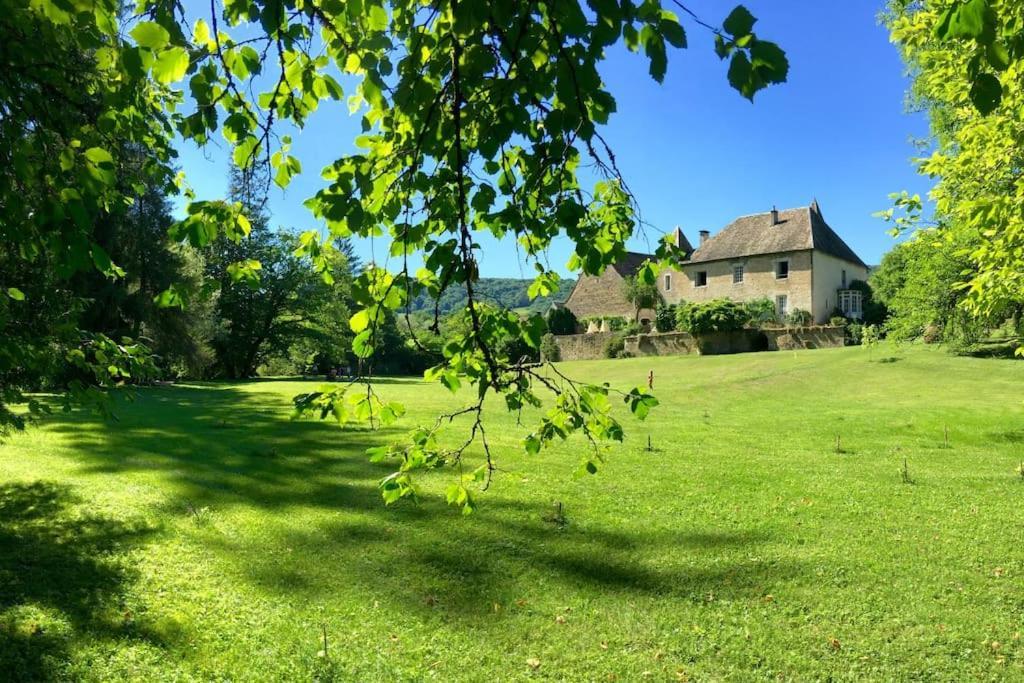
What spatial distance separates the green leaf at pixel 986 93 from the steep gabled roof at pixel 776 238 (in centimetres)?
4454

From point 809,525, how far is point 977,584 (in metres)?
1.82

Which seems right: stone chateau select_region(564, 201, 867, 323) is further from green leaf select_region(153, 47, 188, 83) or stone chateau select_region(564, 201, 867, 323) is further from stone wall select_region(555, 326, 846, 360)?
green leaf select_region(153, 47, 188, 83)

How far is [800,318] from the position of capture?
4178 centimetres

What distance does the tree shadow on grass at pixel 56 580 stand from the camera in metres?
4.34

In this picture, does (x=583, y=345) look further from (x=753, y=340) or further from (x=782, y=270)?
(x=782, y=270)

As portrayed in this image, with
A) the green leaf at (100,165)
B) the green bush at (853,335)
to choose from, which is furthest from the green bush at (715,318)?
the green leaf at (100,165)

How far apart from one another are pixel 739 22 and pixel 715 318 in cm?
3570

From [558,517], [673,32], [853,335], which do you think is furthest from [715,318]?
[673,32]

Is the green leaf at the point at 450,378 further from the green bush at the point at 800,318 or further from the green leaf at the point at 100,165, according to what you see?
the green bush at the point at 800,318

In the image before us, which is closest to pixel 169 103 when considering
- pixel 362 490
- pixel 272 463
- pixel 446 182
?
pixel 446 182

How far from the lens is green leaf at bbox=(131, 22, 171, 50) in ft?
7.11

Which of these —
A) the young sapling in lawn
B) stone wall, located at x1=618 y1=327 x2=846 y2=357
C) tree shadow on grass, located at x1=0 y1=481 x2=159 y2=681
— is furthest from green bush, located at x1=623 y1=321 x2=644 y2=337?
tree shadow on grass, located at x1=0 y1=481 x2=159 y2=681

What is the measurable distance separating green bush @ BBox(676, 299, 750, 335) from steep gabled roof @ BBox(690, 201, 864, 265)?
10340 millimetres

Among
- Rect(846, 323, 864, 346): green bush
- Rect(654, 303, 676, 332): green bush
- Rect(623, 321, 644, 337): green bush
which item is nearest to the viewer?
Rect(846, 323, 864, 346): green bush
